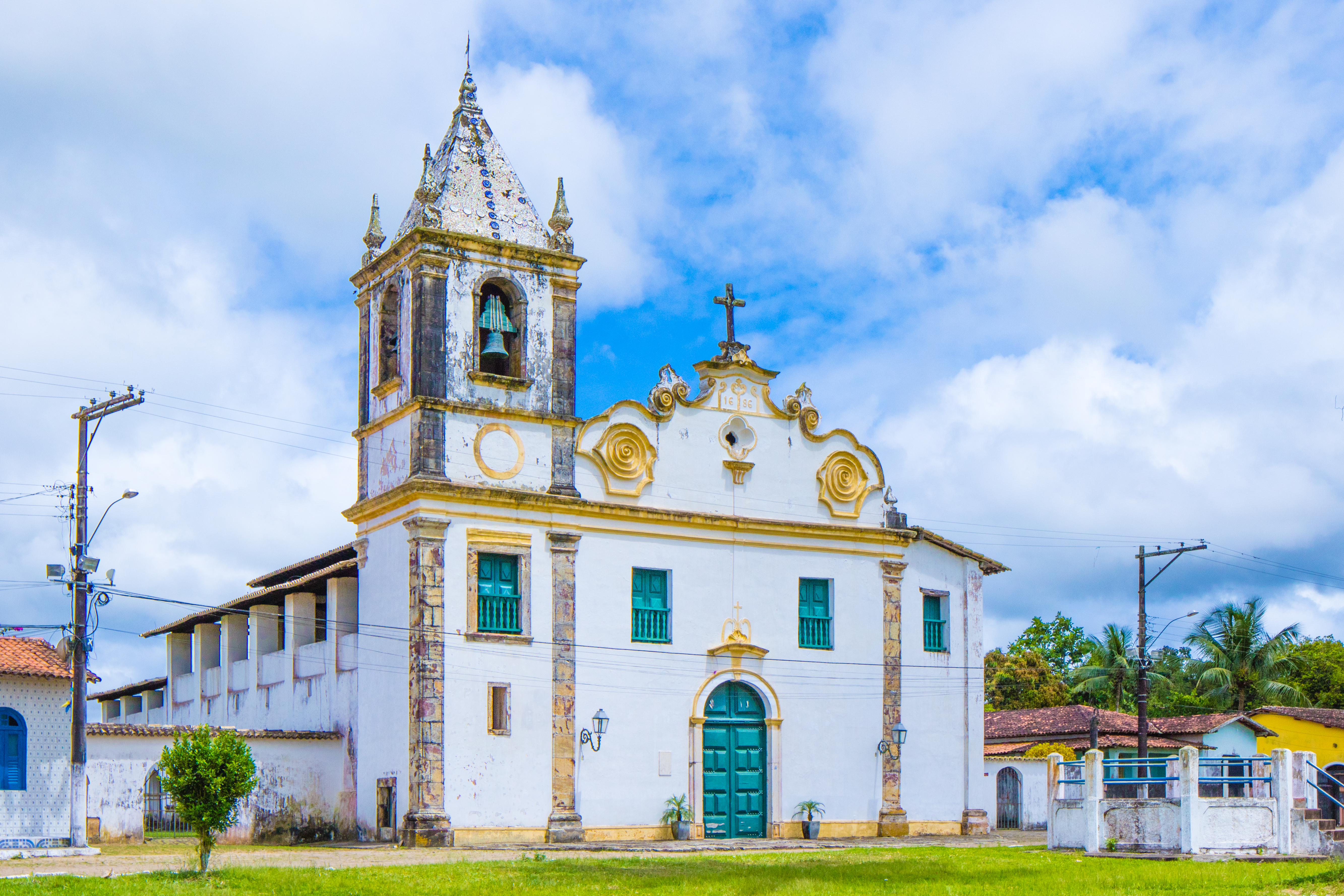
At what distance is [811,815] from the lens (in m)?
32.8

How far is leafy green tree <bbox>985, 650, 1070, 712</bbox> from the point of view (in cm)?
6078

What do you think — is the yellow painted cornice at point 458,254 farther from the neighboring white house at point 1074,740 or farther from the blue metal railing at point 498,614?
the neighboring white house at point 1074,740

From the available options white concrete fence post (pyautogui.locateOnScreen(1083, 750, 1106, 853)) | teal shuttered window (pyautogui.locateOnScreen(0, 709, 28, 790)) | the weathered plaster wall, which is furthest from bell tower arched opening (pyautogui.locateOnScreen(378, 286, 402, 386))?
white concrete fence post (pyautogui.locateOnScreen(1083, 750, 1106, 853))

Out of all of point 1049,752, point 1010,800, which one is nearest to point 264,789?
point 1010,800

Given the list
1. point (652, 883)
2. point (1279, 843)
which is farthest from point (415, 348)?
point (1279, 843)

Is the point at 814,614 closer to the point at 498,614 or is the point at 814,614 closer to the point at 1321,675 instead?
the point at 498,614

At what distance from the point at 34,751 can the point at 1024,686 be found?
139 feet

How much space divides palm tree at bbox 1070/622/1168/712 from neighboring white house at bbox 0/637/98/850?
40394mm

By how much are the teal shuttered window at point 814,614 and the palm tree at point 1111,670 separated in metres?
27.3

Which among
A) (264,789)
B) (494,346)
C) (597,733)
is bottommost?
(264,789)

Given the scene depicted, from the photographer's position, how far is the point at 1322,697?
5916cm

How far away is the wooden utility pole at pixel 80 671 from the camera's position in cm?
2703

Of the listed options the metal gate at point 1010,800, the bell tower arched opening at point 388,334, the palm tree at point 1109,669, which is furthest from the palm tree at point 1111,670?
the bell tower arched opening at point 388,334

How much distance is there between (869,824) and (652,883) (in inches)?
583
